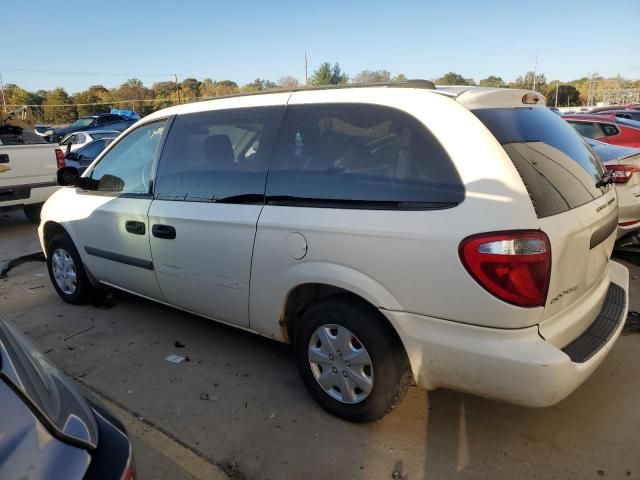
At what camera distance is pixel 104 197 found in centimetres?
397

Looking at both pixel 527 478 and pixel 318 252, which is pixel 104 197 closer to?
pixel 318 252

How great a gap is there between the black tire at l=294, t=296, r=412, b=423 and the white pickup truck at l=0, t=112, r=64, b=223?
672 cm

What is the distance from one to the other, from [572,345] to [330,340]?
1182 mm

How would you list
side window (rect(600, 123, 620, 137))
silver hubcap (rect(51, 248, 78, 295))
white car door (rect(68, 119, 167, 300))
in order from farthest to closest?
side window (rect(600, 123, 620, 137)) < silver hubcap (rect(51, 248, 78, 295)) < white car door (rect(68, 119, 167, 300))

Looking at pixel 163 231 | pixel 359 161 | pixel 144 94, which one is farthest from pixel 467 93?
pixel 144 94

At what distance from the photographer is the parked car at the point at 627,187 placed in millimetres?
4836

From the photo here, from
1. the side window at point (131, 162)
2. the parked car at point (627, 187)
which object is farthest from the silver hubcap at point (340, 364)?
the parked car at point (627, 187)

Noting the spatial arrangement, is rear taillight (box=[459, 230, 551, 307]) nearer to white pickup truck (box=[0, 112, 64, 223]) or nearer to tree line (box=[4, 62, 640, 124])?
white pickup truck (box=[0, 112, 64, 223])

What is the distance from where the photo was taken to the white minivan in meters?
2.10

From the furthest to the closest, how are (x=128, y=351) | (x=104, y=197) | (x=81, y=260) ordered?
(x=81, y=260), (x=104, y=197), (x=128, y=351)

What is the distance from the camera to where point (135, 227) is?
3.62 m

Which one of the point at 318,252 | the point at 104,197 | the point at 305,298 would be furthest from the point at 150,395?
the point at 104,197

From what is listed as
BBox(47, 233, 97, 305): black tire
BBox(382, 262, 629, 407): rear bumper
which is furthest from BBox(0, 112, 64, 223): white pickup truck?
BBox(382, 262, 629, 407): rear bumper

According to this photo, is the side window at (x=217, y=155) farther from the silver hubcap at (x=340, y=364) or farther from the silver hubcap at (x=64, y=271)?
the silver hubcap at (x=64, y=271)
